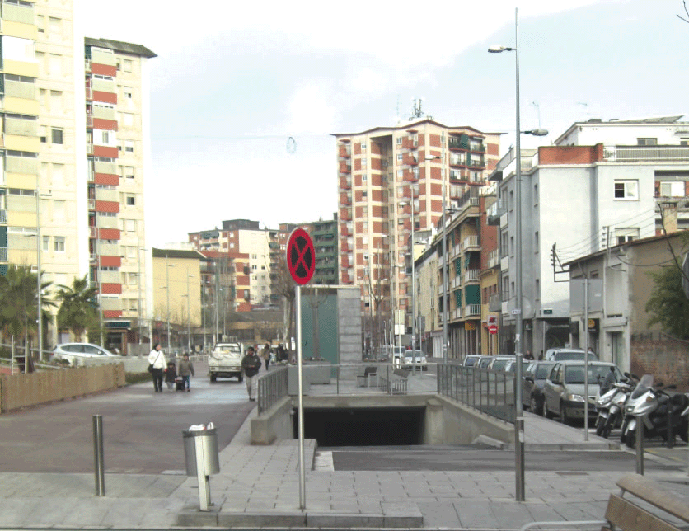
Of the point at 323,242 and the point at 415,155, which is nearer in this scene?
the point at 415,155

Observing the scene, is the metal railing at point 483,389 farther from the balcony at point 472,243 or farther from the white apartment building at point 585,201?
the balcony at point 472,243

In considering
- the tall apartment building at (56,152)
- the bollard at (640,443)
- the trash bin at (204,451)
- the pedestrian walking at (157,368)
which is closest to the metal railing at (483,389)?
the bollard at (640,443)

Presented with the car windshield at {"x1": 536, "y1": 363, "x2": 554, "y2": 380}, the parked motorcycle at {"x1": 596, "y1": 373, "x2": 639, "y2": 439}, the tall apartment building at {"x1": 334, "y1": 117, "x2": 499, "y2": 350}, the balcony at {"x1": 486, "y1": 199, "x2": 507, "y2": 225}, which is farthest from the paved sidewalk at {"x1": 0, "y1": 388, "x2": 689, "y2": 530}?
the tall apartment building at {"x1": 334, "y1": 117, "x2": 499, "y2": 350}

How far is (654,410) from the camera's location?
18.6m

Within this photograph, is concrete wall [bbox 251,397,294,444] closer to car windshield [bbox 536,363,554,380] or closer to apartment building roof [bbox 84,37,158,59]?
car windshield [bbox 536,363,554,380]

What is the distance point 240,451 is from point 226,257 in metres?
176

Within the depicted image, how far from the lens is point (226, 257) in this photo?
192m

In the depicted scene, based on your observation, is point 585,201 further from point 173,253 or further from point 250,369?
point 173,253

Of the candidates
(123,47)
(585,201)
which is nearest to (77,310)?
(585,201)

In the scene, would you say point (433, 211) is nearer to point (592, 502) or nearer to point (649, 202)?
point (649, 202)

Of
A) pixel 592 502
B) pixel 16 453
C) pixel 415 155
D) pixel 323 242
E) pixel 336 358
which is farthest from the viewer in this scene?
pixel 323 242

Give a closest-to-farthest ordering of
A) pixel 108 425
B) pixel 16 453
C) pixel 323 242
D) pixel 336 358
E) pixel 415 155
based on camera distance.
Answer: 1. pixel 16 453
2. pixel 108 425
3. pixel 336 358
4. pixel 415 155
5. pixel 323 242

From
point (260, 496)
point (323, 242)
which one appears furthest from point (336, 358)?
point (323, 242)

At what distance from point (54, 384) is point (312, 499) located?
74.0 ft
